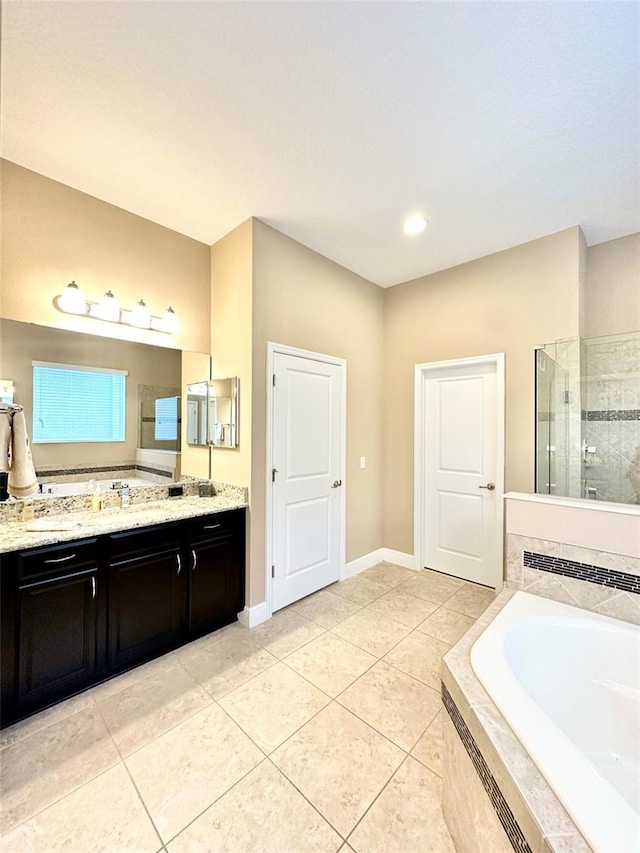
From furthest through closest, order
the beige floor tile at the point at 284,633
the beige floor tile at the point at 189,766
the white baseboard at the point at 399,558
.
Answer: the white baseboard at the point at 399,558 < the beige floor tile at the point at 284,633 < the beige floor tile at the point at 189,766

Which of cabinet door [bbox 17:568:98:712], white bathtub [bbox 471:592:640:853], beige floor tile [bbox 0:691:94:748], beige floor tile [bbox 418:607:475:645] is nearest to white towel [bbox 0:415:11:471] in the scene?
cabinet door [bbox 17:568:98:712]

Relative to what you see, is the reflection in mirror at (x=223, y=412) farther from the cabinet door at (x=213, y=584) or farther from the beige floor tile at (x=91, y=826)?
the beige floor tile at (x=91, y=826)

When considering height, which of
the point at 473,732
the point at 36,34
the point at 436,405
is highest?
the point at 36,34

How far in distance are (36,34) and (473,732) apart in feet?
10.2

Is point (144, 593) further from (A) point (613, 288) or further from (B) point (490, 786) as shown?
(A) point (613, 288)

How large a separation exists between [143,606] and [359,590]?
181cm

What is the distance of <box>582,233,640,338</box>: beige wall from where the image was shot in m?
2.74

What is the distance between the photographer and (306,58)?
1.48 metres

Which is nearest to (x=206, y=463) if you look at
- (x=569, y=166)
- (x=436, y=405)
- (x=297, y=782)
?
(x=297, y=782)

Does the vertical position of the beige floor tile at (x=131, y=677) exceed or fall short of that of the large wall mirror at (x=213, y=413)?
it falls short

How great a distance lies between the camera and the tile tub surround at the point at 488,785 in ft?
2.80

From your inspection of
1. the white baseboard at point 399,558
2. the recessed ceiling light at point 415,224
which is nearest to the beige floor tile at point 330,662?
the white baseboard at point 399,558

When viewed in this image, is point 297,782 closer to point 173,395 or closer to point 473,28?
point 173,395

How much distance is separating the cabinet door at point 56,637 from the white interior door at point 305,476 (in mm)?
1222
